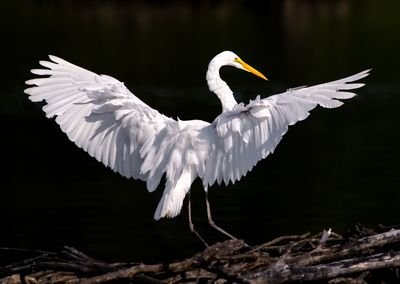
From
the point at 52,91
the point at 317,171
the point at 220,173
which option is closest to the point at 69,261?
the point at 220,173

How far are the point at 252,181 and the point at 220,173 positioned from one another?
6338mm

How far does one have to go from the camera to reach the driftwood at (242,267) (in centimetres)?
697

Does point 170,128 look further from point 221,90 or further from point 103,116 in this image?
point 221,90

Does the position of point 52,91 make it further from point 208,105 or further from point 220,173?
point 208,105

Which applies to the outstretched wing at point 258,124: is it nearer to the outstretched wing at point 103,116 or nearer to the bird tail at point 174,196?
the bird tail at point 174,196

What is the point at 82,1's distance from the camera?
40.5 m

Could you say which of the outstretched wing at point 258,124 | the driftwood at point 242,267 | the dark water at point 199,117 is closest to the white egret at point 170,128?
the outstretched wing at point 258,124

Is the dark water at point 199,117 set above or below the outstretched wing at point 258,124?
above

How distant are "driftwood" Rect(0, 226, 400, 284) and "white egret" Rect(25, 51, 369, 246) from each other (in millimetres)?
998

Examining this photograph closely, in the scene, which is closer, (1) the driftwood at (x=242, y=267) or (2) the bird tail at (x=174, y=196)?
(1) the driftwood at (x=242, y=267)

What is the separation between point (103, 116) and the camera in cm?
905

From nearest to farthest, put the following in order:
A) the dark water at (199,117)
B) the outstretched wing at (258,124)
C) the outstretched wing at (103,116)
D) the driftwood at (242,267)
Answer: the driftwood at (242,267) < the outstretched wing at (258,124) < the outstretched wing at (103,116) < the dark water at (199,117)

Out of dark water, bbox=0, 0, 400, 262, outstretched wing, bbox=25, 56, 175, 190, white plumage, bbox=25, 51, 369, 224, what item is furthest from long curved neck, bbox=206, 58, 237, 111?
dark water, bbox=0, 0, 400, 262

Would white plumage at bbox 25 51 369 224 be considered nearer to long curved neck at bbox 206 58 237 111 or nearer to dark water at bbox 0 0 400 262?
long curved neck at bbox 206 58 237 111
